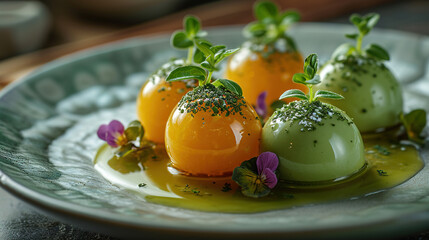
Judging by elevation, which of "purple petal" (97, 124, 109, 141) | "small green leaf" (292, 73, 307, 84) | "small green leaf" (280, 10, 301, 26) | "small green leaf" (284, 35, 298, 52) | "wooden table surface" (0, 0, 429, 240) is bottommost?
"purple petal" (97, 124, 109, 141)

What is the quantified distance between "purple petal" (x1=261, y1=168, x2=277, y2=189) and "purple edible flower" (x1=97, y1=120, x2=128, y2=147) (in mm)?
A: 528

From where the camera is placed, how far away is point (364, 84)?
5.70 ft

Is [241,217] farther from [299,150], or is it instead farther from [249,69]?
[249,69]

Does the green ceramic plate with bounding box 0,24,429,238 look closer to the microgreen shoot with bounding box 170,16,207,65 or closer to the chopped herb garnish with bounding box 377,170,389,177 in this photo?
the chopped herb garnish with bounding box 377,170,389,177

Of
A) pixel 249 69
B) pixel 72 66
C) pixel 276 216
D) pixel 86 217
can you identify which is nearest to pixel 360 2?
pixel 249 69

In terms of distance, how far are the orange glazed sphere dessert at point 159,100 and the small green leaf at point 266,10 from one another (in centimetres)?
39

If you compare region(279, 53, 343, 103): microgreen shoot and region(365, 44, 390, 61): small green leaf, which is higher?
region(365, 44, 390, 61): small green leaf

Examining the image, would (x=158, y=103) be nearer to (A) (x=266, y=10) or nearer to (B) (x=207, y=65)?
(B) (x=207, y=65)

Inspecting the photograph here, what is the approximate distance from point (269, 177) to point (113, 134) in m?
0.57


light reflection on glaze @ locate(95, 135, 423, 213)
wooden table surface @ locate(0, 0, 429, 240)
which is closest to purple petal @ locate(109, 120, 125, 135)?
light reflection on glaze @ locate(95, 135, 423, 213)

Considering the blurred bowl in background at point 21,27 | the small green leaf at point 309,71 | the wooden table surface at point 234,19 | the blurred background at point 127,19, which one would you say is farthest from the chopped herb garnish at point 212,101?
the blurred bowl in background at point 21,27

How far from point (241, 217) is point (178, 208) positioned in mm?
165

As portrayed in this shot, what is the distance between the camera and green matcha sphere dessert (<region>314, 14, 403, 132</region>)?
173 cm

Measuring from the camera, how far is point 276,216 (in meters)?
1.24
